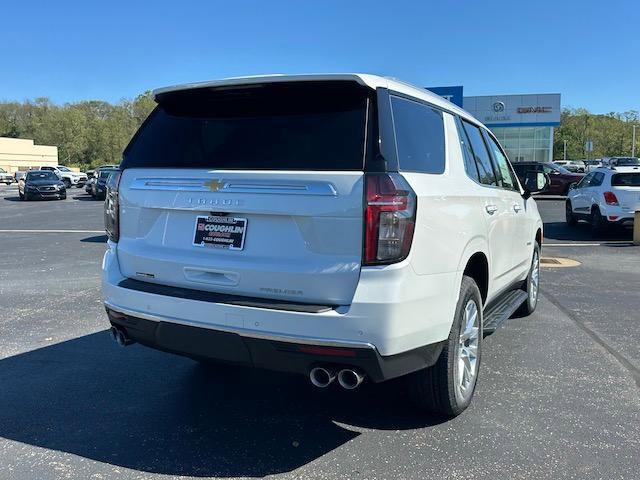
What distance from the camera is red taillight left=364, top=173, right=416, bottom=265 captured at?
9.02 feet

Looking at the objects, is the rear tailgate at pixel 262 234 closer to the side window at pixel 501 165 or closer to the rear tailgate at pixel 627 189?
the side window at pixel 501 165

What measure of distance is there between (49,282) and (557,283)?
23.6 feet

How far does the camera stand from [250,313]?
2.86m

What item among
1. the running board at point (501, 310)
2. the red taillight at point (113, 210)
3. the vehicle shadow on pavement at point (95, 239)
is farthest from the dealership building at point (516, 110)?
the red taillight at point (113, 210)

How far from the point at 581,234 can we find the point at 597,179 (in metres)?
1.40

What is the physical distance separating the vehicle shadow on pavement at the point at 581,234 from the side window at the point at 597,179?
1179 millimetres

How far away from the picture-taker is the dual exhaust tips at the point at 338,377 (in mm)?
2846

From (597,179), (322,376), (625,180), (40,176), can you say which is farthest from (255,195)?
(40,176)

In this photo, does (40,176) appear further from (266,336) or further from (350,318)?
(350,318)

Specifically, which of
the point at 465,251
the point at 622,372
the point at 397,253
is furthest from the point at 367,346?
the point at 622,372

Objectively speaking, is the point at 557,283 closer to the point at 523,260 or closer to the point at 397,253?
the point at 523,260

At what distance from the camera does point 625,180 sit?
13.0m

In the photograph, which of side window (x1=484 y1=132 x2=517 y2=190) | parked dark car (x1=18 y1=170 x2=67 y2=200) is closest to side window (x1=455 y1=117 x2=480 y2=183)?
side window (x1=484 y1=132 x2=517 y2=190)

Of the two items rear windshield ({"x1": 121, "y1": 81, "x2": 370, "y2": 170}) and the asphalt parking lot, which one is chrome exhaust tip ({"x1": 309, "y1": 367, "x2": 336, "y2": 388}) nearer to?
the asphalt parking lot
